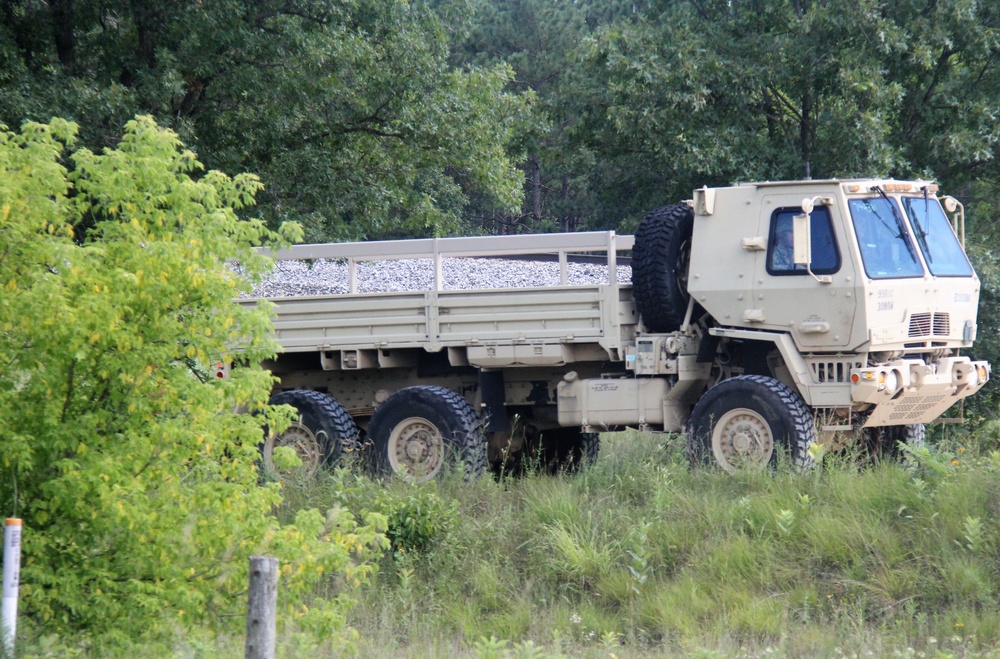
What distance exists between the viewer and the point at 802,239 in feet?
34.4

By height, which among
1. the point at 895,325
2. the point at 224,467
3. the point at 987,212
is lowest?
the point at 224,467

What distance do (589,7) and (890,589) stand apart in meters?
29.9

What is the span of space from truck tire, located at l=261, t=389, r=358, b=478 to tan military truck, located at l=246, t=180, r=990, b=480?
2cm

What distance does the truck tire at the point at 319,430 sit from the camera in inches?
480

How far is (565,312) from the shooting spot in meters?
11.6

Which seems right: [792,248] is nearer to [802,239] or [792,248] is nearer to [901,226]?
[802,239]

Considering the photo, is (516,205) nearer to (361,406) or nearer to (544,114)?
(544,114)

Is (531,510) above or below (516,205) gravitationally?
below

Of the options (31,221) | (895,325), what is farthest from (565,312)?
(31,221)

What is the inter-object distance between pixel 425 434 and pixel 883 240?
459 cm

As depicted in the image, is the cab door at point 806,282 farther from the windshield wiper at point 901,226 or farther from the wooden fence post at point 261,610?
the wooden fence post at point 261,610

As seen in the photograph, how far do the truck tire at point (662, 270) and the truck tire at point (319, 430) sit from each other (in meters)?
3.11

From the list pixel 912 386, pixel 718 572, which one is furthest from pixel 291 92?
pixel 718 572

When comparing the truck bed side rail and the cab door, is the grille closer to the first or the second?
the cab door
